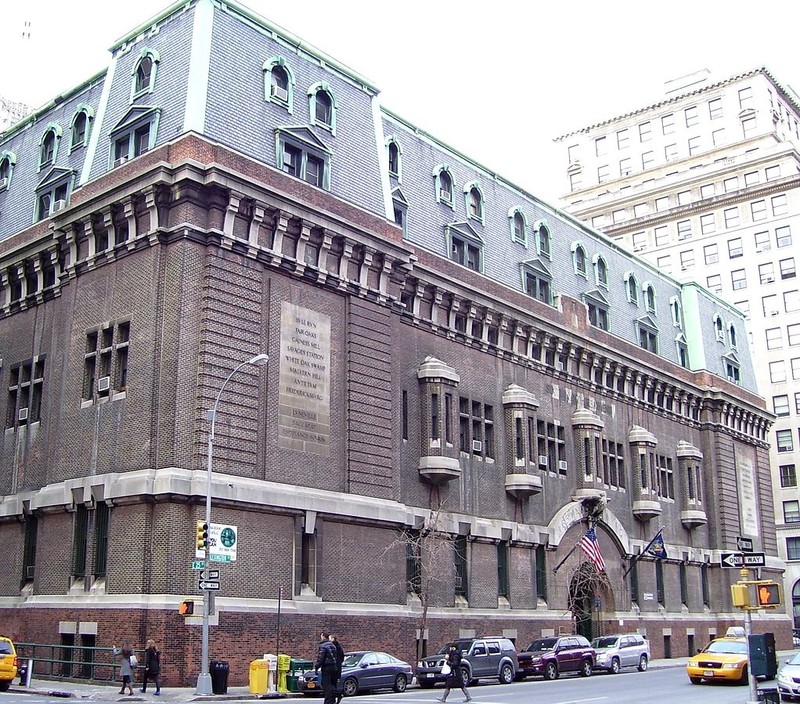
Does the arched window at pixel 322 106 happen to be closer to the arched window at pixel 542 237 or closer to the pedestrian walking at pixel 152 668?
the arched window at pixel 542 237

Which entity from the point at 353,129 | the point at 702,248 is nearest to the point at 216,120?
the point at 353,129

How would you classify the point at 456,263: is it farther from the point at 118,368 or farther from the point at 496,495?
the point at 118,368

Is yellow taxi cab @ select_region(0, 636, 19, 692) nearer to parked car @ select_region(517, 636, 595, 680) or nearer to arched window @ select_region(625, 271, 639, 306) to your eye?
parked car @ select_region(517, 636, 595, 680)

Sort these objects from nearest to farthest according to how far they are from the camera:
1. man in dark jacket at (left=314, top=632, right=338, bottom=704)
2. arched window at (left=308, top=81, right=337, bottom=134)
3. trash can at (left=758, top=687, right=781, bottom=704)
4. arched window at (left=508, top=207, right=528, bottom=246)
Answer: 1. trash can at (left=758, top=687, right=781, bottom=704)
2. man in dark jacket at (left=314, top=632, right=338, bottom=704)
3. arched window at (left=308, top=81, right=337, bottom=134)
4. arched window at (left=508, top=207, right=528, bottom=246)

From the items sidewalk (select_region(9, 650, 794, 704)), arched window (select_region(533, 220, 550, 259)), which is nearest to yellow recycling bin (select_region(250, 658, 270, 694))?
sidewalk (select_region(9, 650, 794, 704))

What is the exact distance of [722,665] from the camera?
1368 inches

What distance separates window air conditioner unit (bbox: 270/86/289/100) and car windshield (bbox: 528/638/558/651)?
990 inches

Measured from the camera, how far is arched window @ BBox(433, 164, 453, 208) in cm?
4878

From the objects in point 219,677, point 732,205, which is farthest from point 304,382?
point 732,205

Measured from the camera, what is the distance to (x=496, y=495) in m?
46.8

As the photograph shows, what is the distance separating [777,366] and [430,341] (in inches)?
2424

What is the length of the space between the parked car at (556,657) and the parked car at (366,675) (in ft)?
27.4

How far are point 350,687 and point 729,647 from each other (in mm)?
14491

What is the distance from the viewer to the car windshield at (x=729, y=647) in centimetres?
3592
